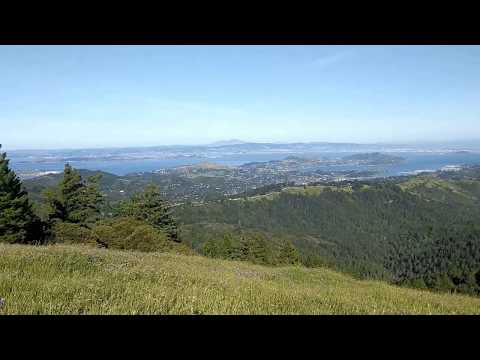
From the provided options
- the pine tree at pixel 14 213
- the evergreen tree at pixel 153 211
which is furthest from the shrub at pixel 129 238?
the evergreen tree at pixel 153 211

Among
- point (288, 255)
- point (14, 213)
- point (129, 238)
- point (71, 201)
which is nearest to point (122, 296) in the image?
point (129, 238)

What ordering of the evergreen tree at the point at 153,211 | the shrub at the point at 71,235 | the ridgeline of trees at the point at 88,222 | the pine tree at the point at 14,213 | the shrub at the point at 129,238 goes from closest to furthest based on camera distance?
the shrub at the point at 71,235 → the shrub at the point at 129,238 → the ridgeline of trees at the point at 88,222 → the pine tree at the point at 14,213 → the evergreen tree at the point at 153,211

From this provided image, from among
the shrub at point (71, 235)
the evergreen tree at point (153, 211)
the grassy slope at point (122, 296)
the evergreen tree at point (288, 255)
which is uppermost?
the grassy slope at point (122, 296)

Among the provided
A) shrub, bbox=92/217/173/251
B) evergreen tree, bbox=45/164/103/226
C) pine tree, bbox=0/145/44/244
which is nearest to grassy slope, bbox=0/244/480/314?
shrub, bbox=92/217/173/251

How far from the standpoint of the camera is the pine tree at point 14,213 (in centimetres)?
3253

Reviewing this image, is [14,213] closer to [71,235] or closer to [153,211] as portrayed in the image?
[71,235]

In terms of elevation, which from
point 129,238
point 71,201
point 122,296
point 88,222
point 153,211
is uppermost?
point 122,296

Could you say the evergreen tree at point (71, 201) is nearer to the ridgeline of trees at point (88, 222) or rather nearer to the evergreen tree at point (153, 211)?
the ridgeline of trees at point (88, 222)

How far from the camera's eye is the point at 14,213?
3300 cm

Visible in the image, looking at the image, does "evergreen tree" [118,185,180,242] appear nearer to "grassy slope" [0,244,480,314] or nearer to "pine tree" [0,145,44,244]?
"pine tree" [0,145,44,244]
